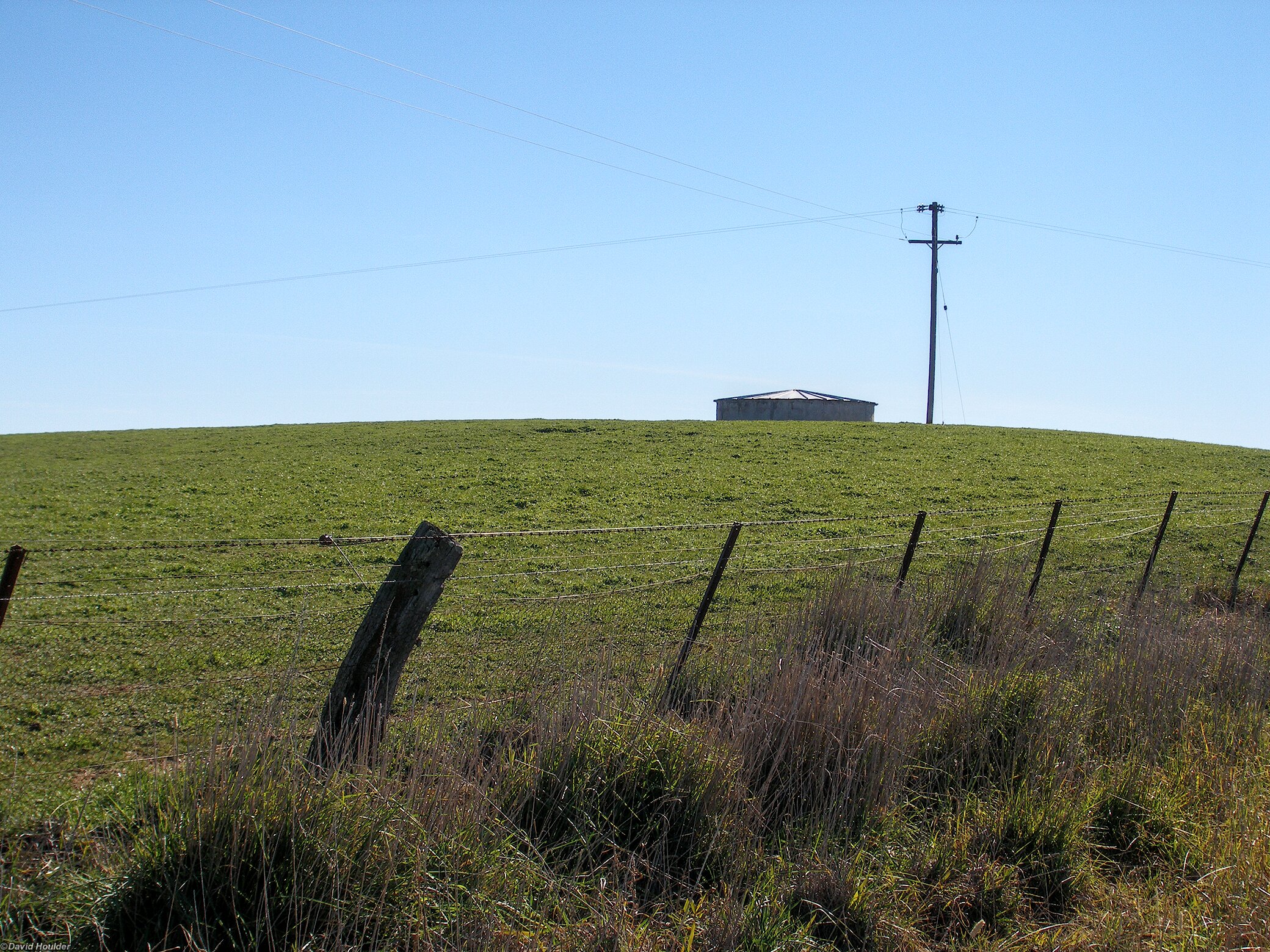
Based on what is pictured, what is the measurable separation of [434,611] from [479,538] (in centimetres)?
252

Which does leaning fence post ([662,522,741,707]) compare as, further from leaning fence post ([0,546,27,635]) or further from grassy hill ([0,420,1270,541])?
grassy hill ([0,420,1270,541])

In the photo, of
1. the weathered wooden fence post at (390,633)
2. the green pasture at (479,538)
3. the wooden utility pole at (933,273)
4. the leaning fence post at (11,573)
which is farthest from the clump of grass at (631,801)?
the wooden utility pole at (933,273)

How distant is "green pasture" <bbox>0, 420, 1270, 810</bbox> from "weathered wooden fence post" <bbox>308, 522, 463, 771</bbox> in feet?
1.03

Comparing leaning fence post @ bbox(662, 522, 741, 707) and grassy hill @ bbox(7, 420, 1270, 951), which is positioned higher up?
leaning fence post @ bbox(662, 522, 741, 707)

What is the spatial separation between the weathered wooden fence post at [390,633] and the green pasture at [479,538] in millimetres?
313

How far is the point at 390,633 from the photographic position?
4691 mm

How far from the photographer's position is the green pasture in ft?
22.1

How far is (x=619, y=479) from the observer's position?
21172 millimetres

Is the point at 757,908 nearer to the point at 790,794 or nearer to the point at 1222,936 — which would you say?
the point at 790,794

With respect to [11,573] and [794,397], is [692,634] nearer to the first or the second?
[11,573]

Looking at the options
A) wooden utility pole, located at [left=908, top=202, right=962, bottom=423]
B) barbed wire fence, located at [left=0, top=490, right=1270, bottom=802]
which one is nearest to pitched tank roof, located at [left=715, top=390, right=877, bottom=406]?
wooden utility pole, located at [left=908, top=202, right=962, bottom=423]

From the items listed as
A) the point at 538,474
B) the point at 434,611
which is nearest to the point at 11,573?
the point at 434,611

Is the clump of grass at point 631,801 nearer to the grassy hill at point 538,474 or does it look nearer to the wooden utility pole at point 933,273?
the grassy hill at point 538,474

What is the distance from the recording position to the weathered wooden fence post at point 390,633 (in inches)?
184
